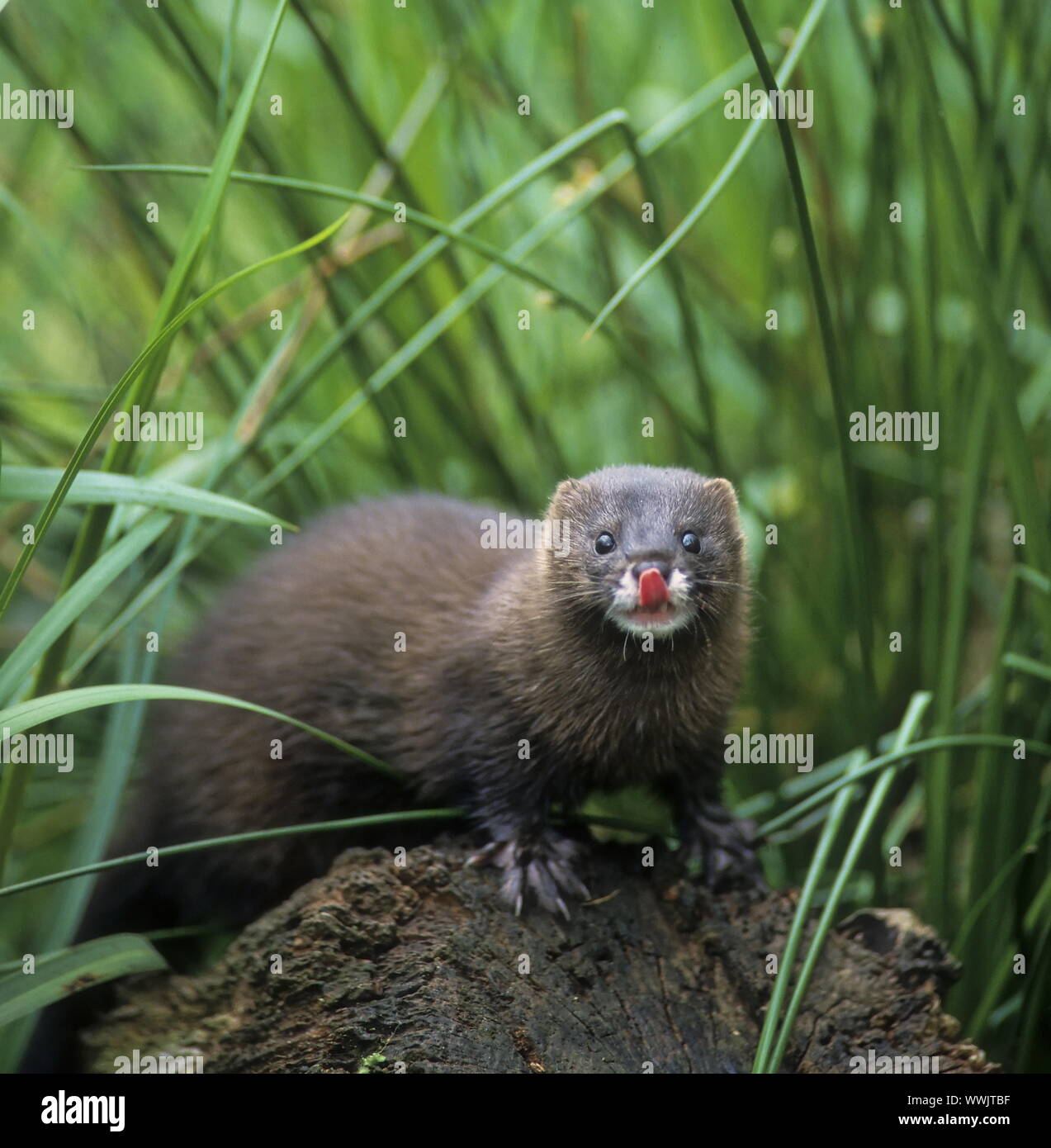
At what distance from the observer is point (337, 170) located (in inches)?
220

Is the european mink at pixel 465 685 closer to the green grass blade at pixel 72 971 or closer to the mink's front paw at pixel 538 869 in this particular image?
the mink's front paw at pixel 538 869

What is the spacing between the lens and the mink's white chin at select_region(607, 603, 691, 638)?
2.94 meters

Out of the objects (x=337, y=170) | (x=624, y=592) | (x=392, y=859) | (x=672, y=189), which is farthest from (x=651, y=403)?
(x=392, y=859)

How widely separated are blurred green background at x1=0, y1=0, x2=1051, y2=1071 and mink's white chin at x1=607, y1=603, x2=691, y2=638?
55cm

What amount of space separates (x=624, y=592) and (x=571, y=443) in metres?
2.38

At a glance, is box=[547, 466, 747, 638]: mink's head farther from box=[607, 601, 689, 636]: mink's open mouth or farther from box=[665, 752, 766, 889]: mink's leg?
box=[665, 752, 766, 889]: mink's leg

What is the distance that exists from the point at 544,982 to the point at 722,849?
750mm

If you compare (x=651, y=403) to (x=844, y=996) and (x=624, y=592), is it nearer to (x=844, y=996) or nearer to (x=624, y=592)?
(x=624, y=592)

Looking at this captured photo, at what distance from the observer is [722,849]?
11.0ft

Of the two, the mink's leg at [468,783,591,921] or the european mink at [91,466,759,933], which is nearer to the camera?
the mink's leg at [468,783,591,921]

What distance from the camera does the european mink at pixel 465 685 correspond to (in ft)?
10.4

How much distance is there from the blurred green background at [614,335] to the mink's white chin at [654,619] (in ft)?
1.82

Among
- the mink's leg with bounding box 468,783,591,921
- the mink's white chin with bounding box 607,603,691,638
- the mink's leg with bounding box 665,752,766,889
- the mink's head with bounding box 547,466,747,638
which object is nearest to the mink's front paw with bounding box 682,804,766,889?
the mink's leg with bounding box 665,752,766,889

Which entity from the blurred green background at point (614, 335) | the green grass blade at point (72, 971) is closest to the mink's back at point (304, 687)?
the blurred green background at point (614, 335)
